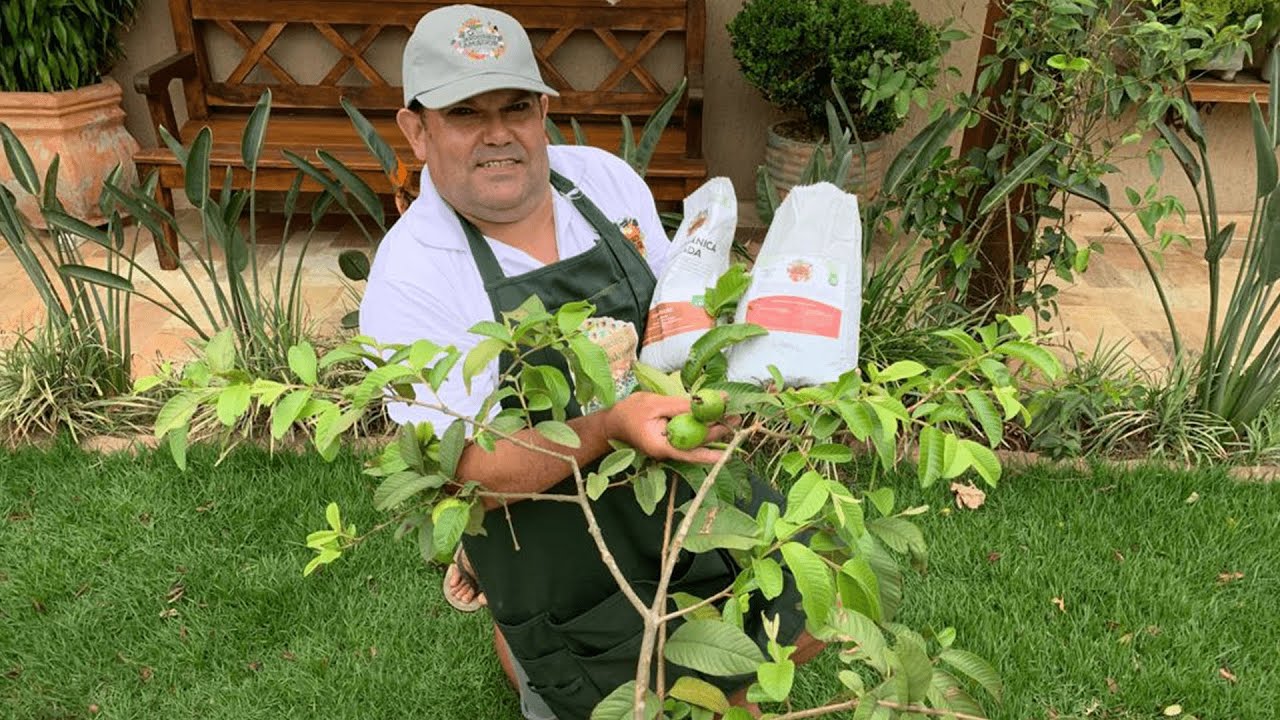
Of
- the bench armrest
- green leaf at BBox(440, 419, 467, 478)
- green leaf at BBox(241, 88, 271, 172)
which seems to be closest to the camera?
green leaf at BBox(440, 419, 467, 478)

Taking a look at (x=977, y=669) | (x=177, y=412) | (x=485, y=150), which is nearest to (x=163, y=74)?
(x=485, y=150)

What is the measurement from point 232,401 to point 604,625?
3.36ft

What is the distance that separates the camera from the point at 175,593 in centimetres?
259

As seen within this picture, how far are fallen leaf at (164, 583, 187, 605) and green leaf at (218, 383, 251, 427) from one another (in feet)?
6.34

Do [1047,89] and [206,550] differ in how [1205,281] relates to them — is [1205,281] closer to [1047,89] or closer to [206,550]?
[1047,89]

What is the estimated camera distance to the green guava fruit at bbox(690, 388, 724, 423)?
1.00 metres

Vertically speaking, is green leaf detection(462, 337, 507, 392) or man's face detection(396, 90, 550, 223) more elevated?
man's face detection(396, 90, 550, 223)

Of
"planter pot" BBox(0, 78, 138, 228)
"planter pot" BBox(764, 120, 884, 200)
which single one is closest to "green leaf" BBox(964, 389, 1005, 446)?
"planter pot" BBox(764, 120, 884, 200)

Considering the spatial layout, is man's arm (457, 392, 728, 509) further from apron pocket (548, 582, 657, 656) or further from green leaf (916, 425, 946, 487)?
apron pocket (548, 582, 657, 656)

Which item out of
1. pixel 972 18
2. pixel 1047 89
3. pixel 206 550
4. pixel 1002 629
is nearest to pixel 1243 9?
pixel 972 18

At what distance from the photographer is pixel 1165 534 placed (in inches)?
105

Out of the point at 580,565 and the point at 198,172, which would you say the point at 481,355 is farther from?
the point at 198,172

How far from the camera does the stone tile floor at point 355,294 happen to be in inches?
151

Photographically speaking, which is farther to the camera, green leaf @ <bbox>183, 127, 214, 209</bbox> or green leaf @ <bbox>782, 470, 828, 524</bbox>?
green leaf @ <bbox>183, 127, 214, 209</bbox>
